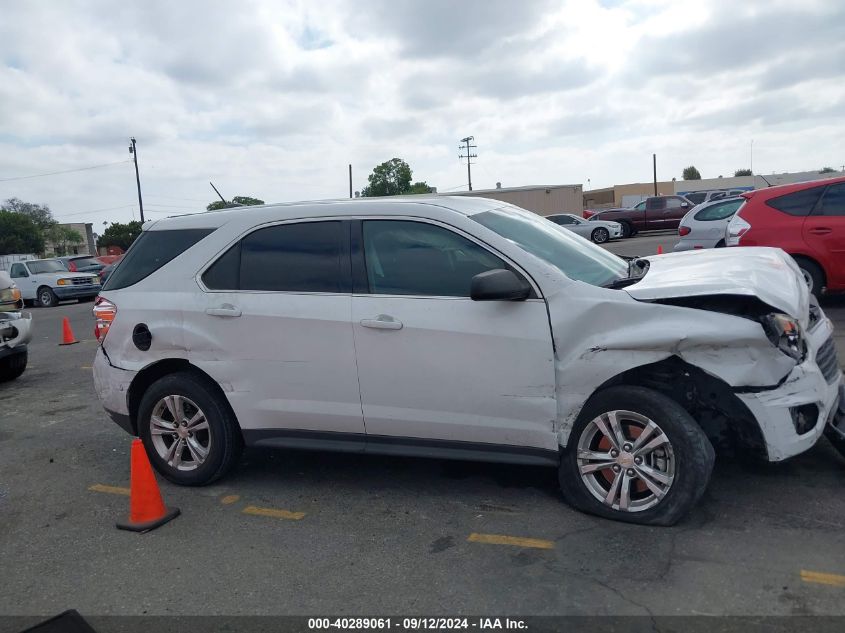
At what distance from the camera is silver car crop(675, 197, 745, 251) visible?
564 inches

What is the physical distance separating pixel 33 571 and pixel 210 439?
130 centimetres

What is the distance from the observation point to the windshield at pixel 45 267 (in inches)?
1016

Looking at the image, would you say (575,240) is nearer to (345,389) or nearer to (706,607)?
(345,389)

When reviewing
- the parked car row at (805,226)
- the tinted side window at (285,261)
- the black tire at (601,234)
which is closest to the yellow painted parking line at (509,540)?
the tinted side window at (285,261)

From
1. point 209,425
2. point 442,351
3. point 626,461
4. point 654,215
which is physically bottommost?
point 626,461

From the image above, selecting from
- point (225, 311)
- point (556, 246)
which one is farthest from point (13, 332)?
point (556, 246)

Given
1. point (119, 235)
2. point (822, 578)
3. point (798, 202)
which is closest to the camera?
point (822, 578)

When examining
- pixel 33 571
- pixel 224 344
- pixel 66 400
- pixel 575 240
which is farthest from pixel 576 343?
pixel 66 400

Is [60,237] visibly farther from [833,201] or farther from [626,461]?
[626,461]

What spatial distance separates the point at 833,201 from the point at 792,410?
6.76 metres

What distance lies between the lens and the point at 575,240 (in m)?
5.29

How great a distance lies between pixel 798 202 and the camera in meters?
9.65

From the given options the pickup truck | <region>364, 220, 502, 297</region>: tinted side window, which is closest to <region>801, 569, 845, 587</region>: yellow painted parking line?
<region>364, 220, 502, 297</region>: tinted side window

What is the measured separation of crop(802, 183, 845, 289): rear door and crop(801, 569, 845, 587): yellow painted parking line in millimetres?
6961
